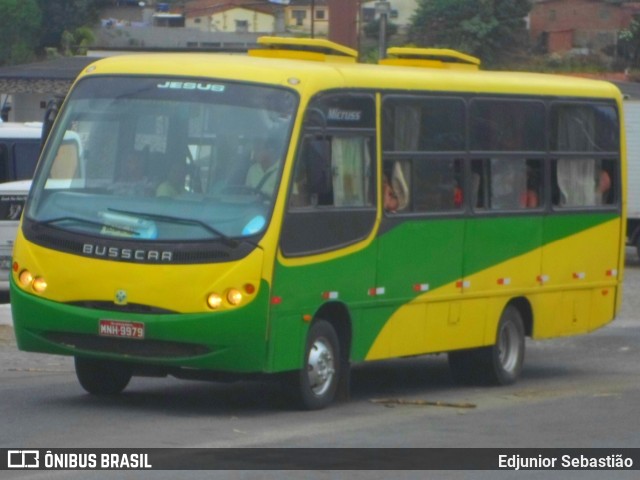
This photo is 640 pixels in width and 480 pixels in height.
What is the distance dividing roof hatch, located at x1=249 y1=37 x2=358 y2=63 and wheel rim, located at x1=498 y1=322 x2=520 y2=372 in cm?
323

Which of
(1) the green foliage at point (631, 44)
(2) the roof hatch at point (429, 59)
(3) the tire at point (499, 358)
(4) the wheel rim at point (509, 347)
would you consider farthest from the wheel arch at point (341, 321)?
(1) the green foliage at point (631, 44)

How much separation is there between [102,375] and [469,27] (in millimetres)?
62719

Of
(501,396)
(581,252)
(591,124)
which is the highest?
(591,124)

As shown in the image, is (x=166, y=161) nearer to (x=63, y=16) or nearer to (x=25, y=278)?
(x=25, y=278)

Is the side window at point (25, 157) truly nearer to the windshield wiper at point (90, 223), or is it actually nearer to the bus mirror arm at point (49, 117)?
the bus mirror arm at point (49, 117)

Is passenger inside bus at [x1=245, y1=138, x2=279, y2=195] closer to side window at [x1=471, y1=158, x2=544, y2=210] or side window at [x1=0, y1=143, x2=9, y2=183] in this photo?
side window at [x1=471, y1=158, x2=544, y2=210]

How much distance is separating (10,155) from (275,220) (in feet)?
53.5

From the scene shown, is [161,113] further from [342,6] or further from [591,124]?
[342,6]

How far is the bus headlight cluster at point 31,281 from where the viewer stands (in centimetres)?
1148

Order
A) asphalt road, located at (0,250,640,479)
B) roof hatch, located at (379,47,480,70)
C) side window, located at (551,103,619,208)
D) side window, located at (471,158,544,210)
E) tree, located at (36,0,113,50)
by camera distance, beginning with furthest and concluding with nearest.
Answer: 1. tree, located at (36,0,113,50)
2. side window, located at (551,103,619,208)
3. roof hatch, located at (379,47,480,70)
4. side window, located at (471,158,544,210)
5. asphalt road, located at (0,250,640,479)

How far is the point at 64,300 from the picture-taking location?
11.4 meters

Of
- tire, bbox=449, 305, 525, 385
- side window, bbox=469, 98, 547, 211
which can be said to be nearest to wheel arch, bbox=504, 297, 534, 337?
tire, bbox=449, 305, 525, 385

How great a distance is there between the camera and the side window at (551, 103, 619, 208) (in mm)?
15312

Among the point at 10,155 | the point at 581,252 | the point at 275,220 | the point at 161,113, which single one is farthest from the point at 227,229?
the point at 10,155
